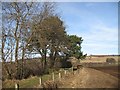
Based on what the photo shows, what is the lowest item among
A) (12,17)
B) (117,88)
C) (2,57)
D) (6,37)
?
(117,88)

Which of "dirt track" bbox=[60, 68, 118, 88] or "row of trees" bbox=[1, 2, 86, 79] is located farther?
"row of trees" bbox=[1, 2, 86, 79]

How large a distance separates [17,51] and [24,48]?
1309 mm

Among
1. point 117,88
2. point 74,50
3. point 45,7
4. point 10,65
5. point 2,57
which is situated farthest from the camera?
point 74,50

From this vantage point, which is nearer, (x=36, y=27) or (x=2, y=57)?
(x=2, y=57)

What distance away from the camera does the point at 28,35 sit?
115 ft

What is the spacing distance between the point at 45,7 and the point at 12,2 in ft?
20.6

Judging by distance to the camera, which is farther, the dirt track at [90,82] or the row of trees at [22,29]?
the row of trees at [22,29]

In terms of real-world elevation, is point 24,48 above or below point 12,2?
below

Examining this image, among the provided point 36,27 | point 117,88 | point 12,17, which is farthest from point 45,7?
point 117,88

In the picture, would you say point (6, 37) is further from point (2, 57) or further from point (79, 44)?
point (79, 44)

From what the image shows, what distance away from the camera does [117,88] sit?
20156 millimetres

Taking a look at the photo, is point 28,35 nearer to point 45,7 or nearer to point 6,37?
point 6,37

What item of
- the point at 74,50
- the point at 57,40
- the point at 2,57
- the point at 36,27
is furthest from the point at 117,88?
the point at 74,50

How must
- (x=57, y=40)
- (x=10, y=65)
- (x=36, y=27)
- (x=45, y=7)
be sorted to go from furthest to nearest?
(x=57, y=40)
(x=45, y=7)
(x=36, y=27)
(x=10, y=65)
